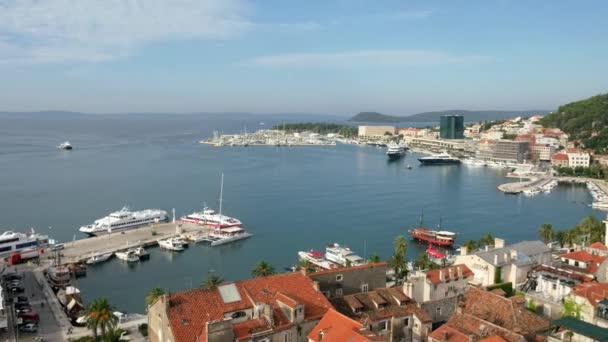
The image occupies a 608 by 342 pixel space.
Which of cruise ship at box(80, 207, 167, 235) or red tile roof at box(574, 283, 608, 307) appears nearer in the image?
red tile roof at box(574, 283, 608, 307)

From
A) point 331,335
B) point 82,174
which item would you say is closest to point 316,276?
point 331,335

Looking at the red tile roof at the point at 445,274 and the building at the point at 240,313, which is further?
the red tile roof at the point at 445,274

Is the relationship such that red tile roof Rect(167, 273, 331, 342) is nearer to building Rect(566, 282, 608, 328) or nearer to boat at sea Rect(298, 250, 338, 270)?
building Rect(566, 282, 608, 328)

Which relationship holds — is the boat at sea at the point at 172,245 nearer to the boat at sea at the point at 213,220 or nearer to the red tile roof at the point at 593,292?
the boat at sea at the point at 213,220

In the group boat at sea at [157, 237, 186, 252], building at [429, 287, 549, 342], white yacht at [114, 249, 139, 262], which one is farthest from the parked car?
boat at sea at [157, 237, 186, 252]

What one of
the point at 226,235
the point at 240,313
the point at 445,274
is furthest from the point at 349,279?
the point at 226,235

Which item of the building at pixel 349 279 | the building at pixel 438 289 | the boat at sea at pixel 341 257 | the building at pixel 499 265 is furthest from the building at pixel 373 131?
the building at pixel 349 279
